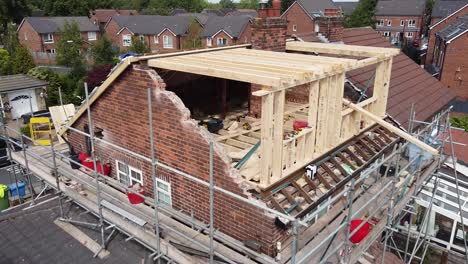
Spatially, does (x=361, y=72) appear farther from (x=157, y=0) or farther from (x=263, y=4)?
(x=157, y=0)

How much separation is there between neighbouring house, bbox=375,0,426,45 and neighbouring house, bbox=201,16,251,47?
3260cm

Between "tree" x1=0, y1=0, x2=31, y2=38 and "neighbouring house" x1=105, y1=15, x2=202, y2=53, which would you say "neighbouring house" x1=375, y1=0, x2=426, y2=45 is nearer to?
"neighbouring house" x1=105, y1=15, x2=202, y2=53

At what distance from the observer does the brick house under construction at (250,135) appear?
19.9 feet

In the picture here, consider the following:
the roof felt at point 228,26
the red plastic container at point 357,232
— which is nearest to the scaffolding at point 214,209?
the red plastic container at point 357,232

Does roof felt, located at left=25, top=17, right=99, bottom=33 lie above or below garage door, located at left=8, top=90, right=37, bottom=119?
above

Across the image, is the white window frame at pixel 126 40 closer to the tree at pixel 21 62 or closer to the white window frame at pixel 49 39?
the white window frame at pixel 49 39

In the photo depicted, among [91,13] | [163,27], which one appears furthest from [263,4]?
[91,13]

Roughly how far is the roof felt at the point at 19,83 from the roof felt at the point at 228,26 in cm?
2463

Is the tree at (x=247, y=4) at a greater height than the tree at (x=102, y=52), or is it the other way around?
the tree at (x=247, y=4)

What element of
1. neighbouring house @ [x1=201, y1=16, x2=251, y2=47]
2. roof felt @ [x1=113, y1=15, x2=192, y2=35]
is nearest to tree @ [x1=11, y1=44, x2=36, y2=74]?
roof felt @ [x1=113, y1=15, x2=192, y2=35]

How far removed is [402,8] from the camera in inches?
2731

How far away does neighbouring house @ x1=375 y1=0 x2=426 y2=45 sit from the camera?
68000 mm

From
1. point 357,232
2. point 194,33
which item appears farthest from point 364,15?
point 357,232

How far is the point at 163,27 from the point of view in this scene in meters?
50.8
